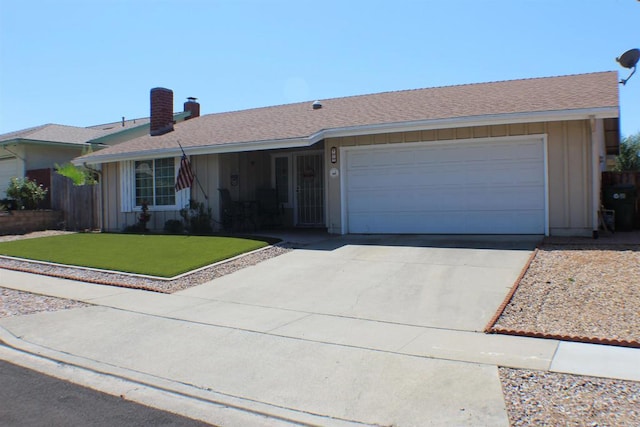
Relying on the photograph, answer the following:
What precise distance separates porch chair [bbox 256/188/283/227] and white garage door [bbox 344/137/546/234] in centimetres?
360

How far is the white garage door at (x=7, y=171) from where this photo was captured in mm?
23172

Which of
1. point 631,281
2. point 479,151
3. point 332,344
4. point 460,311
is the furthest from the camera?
point 479,151

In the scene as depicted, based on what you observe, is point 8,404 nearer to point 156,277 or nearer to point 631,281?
point 156,277

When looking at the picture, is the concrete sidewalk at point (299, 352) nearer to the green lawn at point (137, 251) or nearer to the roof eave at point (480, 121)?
the green lawn at point (137, 251)

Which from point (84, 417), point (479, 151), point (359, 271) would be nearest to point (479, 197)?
point (479, 151)

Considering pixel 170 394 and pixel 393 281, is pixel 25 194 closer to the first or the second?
pixel 393 281

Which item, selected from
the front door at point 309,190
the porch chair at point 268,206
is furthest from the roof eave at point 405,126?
the front door at point 309,190

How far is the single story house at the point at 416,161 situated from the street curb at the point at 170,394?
8.29m

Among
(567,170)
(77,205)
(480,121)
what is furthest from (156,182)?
(567,170)

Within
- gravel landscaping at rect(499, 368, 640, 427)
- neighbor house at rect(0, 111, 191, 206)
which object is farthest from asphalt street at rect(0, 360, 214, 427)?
neighbor house at rect(0, 111, 191, 206)

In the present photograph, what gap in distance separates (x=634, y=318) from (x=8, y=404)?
656 cm

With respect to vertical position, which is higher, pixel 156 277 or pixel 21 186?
pixel 21 186

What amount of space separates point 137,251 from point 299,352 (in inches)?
318

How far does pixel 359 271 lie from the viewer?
940 centimetres
